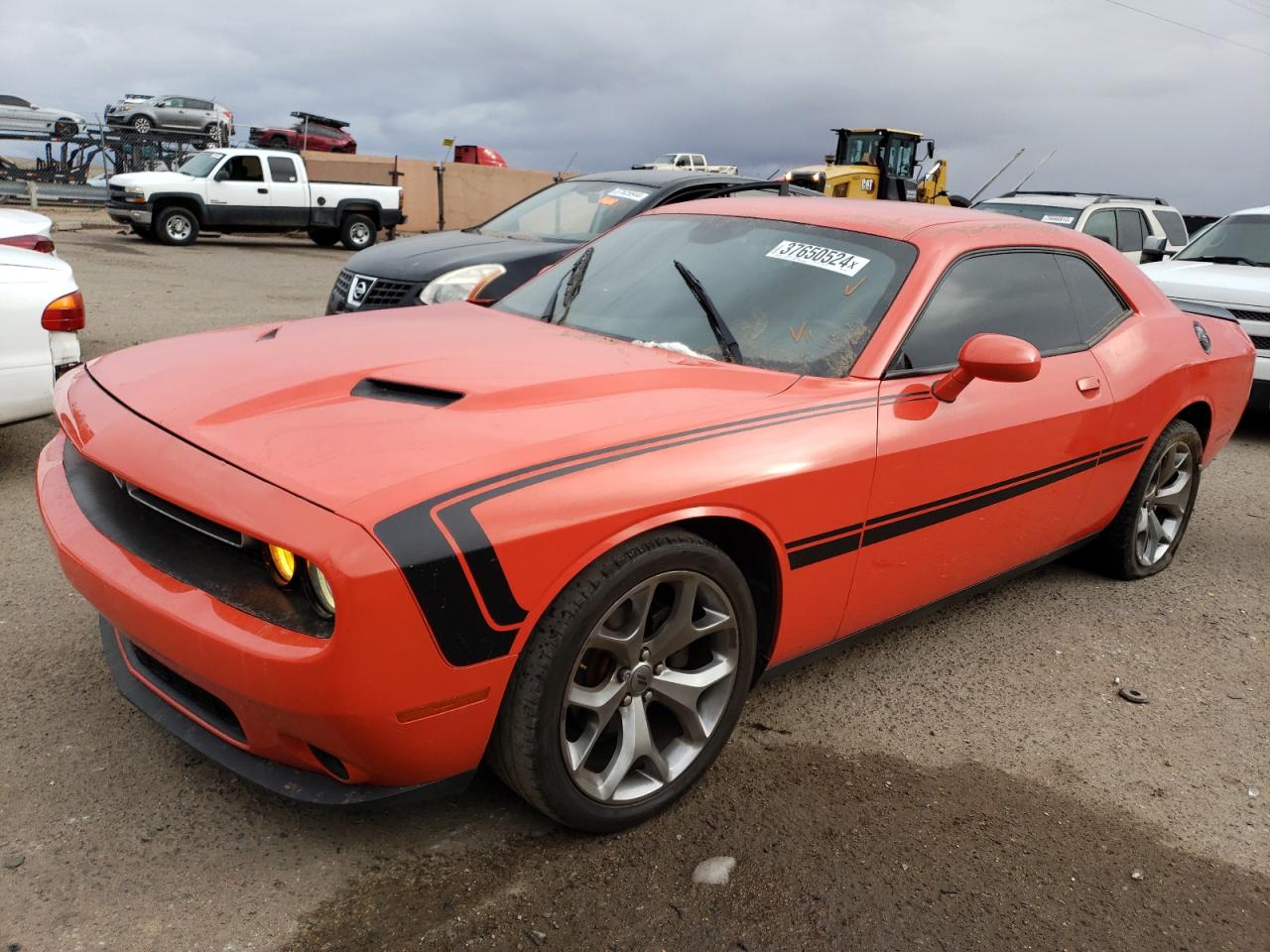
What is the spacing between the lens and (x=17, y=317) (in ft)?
15.5

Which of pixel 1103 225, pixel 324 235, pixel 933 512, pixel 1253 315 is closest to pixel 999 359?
pixel 933 512

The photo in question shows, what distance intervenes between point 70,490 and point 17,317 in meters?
2.58

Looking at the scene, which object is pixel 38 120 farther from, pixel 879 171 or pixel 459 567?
pixel 459 567

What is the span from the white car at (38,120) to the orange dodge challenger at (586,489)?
83.7 feet

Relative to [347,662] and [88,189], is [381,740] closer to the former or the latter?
[347,662]

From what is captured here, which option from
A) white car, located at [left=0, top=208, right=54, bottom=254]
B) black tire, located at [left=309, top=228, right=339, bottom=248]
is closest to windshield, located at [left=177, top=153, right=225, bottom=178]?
black tire, located at [left=309, top=228, right=339, bottom=248]

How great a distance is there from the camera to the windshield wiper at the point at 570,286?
3.63 m

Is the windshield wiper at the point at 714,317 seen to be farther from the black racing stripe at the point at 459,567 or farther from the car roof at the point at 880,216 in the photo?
the black racing stripe at the point at 459,567

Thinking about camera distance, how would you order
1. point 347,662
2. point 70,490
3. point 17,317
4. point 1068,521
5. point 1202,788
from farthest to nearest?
1. point 17,317
2. point 1068,521
3. point 1202,788
4. point 70,490
5. point 347,662

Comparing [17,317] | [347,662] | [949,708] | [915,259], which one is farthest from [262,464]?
[17,317]

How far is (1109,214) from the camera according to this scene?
12023mm

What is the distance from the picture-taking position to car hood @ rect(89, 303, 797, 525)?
7.19 feet

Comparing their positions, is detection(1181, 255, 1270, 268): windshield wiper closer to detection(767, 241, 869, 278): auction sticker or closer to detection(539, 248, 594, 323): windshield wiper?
detection(767, 241, 869, 278): auction sticker

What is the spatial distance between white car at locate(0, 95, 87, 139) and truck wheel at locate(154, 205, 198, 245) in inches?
314
